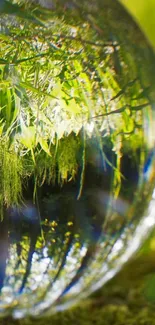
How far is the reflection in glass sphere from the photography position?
53 cm

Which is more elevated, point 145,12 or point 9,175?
point 145,12

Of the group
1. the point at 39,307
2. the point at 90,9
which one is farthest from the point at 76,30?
the point at 39,307

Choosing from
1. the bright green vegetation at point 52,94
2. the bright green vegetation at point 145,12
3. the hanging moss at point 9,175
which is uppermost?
the bright green vegetation at point 145,12

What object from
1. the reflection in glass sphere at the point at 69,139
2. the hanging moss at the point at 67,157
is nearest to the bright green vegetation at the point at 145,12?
the reflection in glass sphere at the point at 69,139

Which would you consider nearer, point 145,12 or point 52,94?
point 52,94

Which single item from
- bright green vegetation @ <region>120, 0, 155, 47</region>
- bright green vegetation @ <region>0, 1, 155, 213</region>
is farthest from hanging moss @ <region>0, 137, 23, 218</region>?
bright green vegetation @ <region>120, 0, 155, 47</region>

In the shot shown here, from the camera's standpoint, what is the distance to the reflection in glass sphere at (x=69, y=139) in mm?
528

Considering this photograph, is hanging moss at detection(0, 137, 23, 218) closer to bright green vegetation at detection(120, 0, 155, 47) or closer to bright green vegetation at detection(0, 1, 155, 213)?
bright green vegetation at detection(0, 1, 155, 213)

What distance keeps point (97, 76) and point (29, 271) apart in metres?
0.22

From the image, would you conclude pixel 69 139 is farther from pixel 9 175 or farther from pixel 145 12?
pixel 145 12

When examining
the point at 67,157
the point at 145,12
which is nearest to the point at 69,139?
the point at 67,157

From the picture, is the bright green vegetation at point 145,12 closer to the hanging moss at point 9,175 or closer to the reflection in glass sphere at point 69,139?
the reflection in glass sphere at point 69,139

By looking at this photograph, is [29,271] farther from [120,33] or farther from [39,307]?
[120,33]

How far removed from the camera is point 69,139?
0.54 meters
